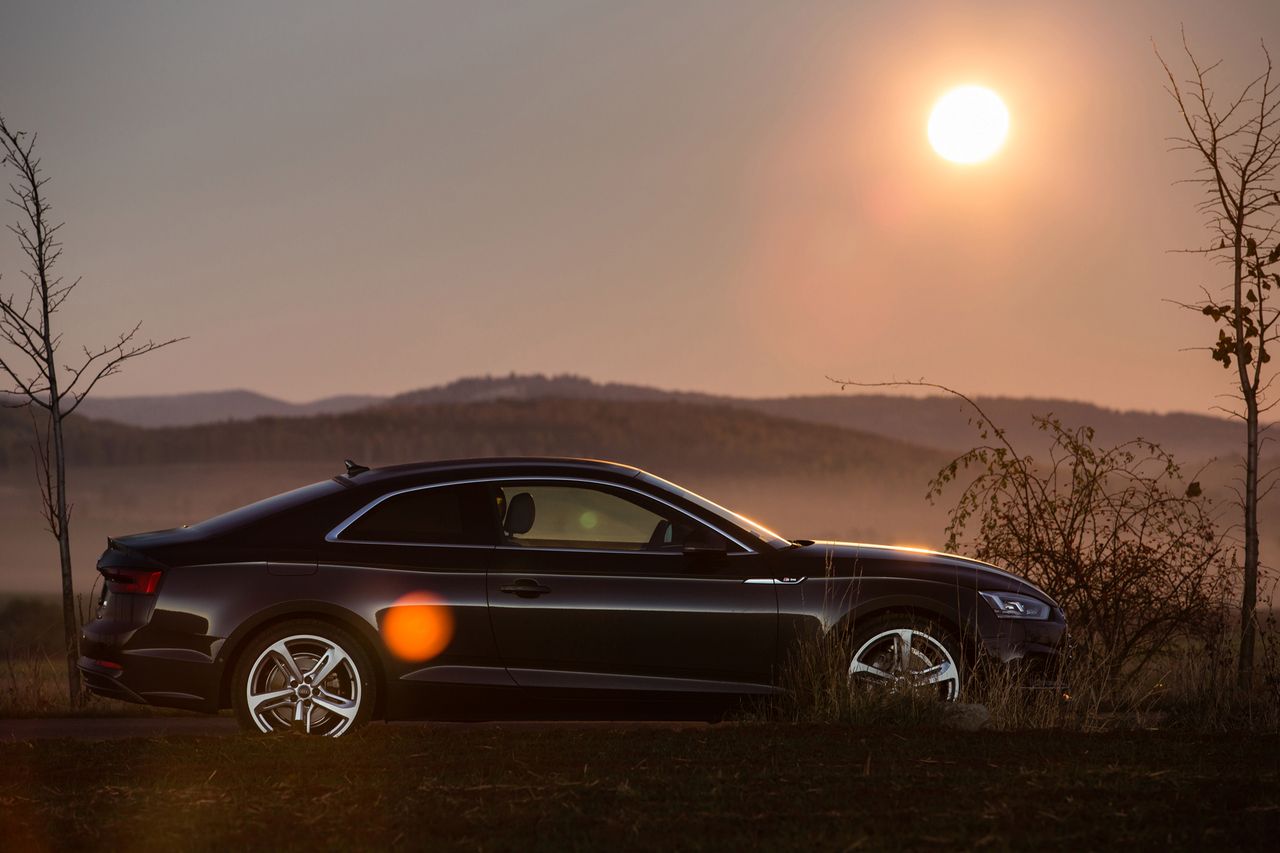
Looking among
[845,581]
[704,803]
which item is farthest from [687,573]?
[704,803]

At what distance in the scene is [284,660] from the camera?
8203mm

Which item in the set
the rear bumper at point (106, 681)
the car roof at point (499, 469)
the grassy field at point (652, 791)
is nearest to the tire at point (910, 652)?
the grassy field at point (652, 791)

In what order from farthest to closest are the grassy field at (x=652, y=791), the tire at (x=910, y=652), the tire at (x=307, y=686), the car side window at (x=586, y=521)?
1. the tire at (x=910, y=652)
2. the car side window at (x=586, y=521)
3. the tire at (x=307, y=686)
4. the grassy field at (x=652, y=791)

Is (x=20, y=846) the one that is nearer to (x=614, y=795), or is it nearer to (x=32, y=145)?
(x=614, y=795)

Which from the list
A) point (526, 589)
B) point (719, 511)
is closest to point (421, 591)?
point (526, 589)

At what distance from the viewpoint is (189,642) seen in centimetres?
817

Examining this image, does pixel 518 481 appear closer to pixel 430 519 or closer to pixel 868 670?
pixel 430 519

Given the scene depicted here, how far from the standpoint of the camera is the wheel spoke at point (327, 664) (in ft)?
26.8

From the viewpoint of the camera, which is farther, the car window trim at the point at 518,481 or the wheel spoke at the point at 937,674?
the wheel spoke at the point at 937,674

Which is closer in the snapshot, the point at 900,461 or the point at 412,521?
the point at 412,521

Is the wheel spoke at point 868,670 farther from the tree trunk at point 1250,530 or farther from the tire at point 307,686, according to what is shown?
the tree trunk at point 1250,530

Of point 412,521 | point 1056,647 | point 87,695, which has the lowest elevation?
point 87,695

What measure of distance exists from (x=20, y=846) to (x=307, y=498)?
2822 millimetres

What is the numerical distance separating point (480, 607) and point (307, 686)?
103cm
